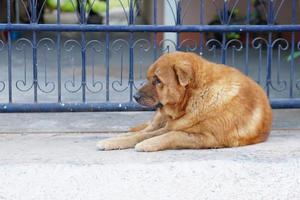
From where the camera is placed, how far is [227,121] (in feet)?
18.0

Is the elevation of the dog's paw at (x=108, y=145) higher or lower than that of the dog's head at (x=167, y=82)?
lower

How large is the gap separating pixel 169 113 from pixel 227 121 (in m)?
0.42

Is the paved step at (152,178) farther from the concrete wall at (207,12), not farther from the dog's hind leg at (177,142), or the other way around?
the concrete wall at (207,12)

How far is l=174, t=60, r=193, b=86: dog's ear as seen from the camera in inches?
212

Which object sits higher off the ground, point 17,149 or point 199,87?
point 199,87

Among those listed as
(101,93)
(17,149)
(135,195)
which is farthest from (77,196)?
(101,93)

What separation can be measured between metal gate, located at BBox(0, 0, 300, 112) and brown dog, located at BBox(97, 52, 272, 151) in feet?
2.78

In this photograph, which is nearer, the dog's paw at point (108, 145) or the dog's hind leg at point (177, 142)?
the dog's hind leg at point (177, 142)

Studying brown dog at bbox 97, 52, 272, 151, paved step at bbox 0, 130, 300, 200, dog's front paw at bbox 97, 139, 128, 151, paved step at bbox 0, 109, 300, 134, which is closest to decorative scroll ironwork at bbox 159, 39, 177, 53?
paved step at bbox 0, 109, 300, 134

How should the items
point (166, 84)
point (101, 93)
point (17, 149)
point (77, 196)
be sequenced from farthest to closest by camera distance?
point (101, 93)
point (17, 149)
point (166, 84)
point (77, 196)

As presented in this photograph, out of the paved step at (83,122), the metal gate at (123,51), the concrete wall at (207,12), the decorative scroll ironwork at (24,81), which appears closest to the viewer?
the metal gate at (123,51)

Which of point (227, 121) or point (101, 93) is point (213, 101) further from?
point (101, 93)

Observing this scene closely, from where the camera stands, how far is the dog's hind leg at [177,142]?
5484mm

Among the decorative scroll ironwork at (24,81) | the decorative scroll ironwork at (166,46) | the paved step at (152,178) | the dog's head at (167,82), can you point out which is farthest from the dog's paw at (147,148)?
the decorative scroll ironwork at (24,81)
